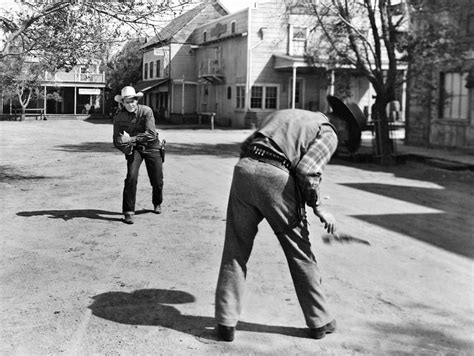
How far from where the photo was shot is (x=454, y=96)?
20.7 meters

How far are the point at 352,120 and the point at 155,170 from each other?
496cm

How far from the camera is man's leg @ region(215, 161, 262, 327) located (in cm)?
425

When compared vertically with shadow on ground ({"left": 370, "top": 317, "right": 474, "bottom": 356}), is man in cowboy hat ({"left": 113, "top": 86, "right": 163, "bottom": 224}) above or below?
above

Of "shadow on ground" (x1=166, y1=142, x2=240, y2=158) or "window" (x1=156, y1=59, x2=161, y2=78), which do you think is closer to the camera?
"shadow on ground" (x1=166, y1=142, x2=240, y2=158)

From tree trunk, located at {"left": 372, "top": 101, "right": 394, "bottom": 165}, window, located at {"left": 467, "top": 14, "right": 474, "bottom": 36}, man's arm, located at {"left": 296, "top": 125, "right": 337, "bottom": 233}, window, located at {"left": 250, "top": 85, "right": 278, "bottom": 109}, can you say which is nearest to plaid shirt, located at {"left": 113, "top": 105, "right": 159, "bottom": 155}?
man's arm, located at {"left": 296, "top": 125, "right": 337, "bottom": 233}

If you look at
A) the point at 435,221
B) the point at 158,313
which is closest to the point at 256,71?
the point at 435,221

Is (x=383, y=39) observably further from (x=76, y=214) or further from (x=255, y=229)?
(x=255, y=229)

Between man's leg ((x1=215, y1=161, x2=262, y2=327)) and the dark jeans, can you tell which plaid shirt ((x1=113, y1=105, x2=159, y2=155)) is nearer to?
the dark jeans

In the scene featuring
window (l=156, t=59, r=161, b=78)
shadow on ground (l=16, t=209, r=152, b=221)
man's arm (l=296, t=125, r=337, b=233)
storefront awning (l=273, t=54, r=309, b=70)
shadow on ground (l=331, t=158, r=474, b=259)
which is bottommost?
shadow on ground (l=16, t=209, r=152, b=221)

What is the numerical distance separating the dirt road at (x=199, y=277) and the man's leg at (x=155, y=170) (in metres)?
0.34

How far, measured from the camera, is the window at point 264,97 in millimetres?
36250

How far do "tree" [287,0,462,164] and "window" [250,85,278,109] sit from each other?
1689 centimetres

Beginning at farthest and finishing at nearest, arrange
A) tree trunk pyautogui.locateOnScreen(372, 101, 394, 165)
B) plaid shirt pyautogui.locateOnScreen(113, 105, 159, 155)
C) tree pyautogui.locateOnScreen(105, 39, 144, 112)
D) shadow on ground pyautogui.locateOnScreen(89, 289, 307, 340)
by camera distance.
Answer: tree pyautogui.locateOnScreen(105, 39, 144, 112), tree trunk pyautogui.locateOnScreen(372, 101, 394, 165), plaid shirt pyautogui.locateOnScreen(113, 105, 159, 155), shadow on ground pyautogui.locateOnScreen(89, 289, 307, 340)

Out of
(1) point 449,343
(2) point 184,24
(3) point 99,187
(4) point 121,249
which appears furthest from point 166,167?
(2) point 184,24
